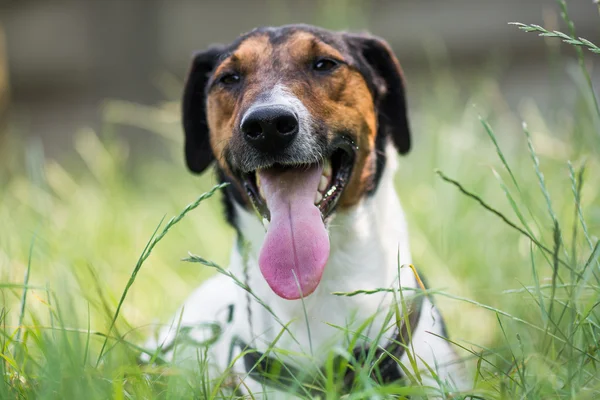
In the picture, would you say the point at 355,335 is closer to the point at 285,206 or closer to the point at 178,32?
the point at 285,206

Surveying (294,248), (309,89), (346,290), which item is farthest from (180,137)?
(294,248)

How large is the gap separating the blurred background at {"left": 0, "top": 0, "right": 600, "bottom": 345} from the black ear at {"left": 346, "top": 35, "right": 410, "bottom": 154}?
57 centimetres

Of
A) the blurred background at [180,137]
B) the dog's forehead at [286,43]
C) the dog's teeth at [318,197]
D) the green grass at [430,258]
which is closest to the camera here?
the green grass at [430,258]

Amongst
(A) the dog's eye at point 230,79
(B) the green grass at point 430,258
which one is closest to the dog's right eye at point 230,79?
(A) the dog's eye at point 230,79

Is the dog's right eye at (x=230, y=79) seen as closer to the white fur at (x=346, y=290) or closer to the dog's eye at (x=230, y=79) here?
the dog's eye at (x=230, y=79)

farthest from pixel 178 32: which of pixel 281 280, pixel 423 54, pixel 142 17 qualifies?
pixel 281 280

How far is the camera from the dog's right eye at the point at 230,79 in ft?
8.52

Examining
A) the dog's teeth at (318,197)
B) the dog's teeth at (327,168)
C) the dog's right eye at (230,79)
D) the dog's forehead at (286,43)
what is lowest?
the dog's teeth at (318,197)

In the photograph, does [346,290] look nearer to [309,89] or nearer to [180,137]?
[309,89]

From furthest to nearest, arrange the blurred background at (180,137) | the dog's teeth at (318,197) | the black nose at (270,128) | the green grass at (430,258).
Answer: the blurred background at (180,137) → the dog's teeth at (318,197) → the black nose at (270,128) → the green grass at (430,258)

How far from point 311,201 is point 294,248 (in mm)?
181

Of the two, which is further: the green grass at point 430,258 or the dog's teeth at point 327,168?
the dog's teeth at point 327,168

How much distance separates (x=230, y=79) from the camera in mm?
2619

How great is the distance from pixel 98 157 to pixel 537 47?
18.2 ft
